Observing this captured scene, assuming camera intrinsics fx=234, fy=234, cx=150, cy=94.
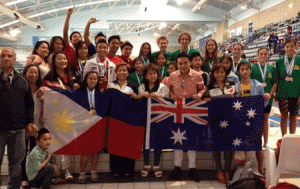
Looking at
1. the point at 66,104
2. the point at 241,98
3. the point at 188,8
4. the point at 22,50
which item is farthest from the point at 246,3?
the point at 22,50

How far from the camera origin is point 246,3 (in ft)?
Result: 53.2

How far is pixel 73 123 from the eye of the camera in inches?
123

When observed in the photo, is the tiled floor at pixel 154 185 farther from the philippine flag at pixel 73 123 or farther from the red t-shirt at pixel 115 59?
the red t-shirt at pixel 115 59

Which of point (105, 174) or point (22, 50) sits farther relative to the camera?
point (22, 50)

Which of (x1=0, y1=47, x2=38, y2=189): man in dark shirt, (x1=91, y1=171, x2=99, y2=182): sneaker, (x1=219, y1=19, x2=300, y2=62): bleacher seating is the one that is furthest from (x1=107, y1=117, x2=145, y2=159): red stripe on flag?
(x1=219, y1=19, x2=300, y2=62): bleacher seating

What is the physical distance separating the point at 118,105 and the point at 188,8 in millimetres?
17608

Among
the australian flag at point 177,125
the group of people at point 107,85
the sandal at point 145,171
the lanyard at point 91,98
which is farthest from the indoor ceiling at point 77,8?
the sandal at point 145,171

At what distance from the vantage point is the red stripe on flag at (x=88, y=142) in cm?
312

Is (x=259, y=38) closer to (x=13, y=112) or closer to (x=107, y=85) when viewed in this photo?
(x=107, y=85)

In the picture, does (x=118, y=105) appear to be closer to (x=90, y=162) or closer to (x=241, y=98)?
(x=90, y=162)

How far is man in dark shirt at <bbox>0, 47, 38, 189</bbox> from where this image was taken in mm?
2314

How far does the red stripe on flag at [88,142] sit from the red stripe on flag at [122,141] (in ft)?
0.41

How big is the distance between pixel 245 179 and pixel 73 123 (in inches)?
88.7

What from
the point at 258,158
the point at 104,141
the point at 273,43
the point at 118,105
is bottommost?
the point at 258,158
